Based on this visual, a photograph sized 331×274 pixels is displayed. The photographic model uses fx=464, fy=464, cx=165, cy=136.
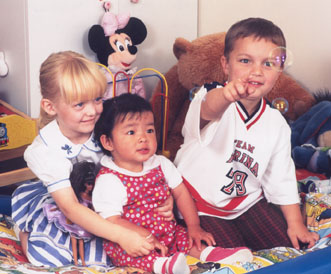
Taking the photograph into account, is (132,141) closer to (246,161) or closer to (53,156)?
(53,156)

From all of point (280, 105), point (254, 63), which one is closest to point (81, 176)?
point (254, 63)

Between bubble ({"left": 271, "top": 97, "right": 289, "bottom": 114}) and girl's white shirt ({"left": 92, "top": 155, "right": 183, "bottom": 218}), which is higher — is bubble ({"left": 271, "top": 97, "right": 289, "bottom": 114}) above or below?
above

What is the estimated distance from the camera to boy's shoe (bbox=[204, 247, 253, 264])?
108 centimetres

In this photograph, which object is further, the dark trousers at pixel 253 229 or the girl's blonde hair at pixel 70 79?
the dark trousers at pixel 253 229

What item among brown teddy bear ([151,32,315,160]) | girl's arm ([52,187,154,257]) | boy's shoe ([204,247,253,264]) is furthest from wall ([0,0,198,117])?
boy's shoe ([204,247,253,264])

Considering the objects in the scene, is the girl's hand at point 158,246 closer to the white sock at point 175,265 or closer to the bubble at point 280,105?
the white sock at point 175,265

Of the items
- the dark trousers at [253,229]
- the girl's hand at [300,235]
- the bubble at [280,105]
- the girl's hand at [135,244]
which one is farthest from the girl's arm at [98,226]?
the bubble at [280,105]

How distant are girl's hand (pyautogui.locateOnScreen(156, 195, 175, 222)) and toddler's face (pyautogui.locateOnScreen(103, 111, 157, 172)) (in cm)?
12

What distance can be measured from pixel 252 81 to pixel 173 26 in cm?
129

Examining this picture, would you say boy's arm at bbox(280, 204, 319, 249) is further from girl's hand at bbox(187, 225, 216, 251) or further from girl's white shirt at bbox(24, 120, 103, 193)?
girl's white shirt at bbox(24, 120, 103, 193)

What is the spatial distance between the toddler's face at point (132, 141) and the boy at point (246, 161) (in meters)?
0.12

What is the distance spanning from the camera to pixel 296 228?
4.13 ft

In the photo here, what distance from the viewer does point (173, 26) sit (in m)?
2.35

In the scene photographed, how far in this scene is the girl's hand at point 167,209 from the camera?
3.88ft
